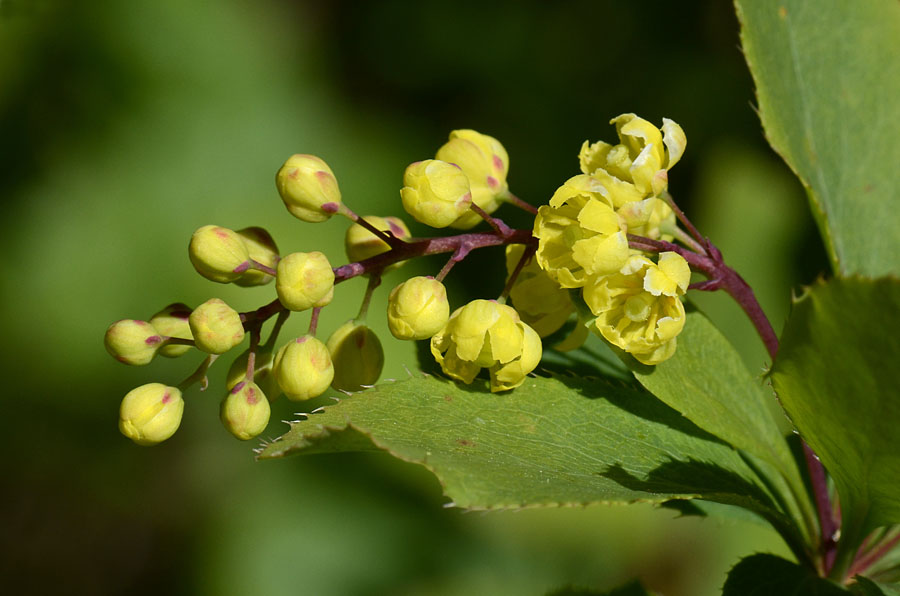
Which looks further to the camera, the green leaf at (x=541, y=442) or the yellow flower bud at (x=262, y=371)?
the yellow flower bud at (x=262, y=371)

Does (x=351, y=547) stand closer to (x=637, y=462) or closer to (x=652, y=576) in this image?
(x=652, y=576)

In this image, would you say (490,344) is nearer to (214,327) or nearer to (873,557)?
(214,327)

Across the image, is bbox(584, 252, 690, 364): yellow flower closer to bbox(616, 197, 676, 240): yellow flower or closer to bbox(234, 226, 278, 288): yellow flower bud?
bbox(616, 197, 676, 240): yellow flower

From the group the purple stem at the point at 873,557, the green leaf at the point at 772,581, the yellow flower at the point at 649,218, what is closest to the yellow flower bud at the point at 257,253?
the yellow flower at the point at 649,218

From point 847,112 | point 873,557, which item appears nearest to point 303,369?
point 873,557

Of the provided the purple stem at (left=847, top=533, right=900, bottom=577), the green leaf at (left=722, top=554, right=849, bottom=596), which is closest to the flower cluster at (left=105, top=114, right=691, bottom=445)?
the green leaf at (left=722, top=554, right=849, bottom=596)

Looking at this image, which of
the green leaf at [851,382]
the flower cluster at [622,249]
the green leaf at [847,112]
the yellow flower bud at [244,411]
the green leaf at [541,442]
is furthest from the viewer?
the green leaf at [847,112]

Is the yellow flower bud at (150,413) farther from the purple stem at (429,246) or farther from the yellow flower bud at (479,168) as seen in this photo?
the yellow flower bud at (479,168)
